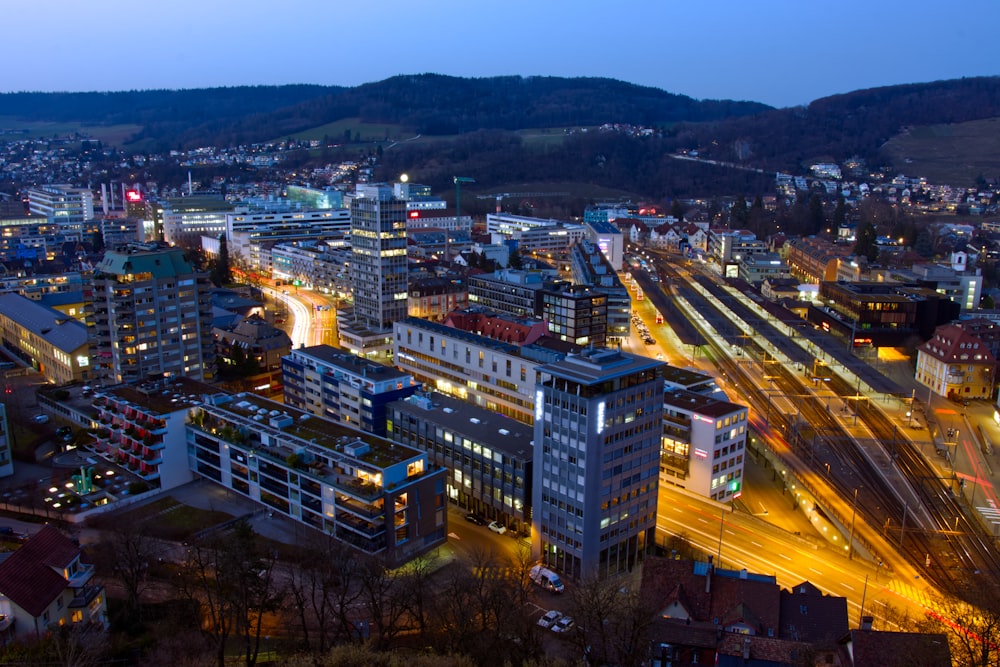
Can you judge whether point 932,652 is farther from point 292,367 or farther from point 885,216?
point 885,216

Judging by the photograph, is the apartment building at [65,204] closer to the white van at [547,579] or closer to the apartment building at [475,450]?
the apartment building at [475,450]

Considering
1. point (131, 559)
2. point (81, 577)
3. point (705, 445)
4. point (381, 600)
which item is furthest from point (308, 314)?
point (381, 600)

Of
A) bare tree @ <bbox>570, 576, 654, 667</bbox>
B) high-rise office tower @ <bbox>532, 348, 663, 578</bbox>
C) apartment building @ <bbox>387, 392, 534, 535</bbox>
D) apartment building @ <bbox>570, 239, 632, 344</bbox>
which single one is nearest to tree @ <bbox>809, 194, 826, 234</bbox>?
apartment building @ <bbox>570, 239, 632, 344</bbox>

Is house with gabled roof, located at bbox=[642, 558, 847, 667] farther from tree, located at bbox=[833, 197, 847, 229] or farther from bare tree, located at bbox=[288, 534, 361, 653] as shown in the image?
tree, located at bbox=[833, 197, 847, 229]

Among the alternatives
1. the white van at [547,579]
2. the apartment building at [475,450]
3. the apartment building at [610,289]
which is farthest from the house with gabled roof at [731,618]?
the apartment building at [610,289]

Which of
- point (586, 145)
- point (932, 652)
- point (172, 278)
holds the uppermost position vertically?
point (586, 145)

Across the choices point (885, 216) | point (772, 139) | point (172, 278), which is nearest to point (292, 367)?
point (172, 278)

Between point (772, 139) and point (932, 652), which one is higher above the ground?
point (772, 139)

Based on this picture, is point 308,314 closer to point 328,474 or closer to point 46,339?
point 46,339
